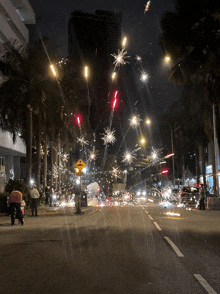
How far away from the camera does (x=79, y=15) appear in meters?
171

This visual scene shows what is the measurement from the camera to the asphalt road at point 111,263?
6766 mm

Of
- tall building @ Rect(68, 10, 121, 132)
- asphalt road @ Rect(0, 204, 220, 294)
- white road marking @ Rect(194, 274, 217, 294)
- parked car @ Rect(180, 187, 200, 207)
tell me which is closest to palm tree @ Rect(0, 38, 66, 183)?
parked car @ Rect(180, 187, 200, 207)

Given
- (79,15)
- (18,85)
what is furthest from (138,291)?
(79,15)

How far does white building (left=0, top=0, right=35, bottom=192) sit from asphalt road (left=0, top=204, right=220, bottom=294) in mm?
26021

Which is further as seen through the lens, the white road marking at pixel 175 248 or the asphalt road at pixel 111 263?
the white road marking at pixel 175 248

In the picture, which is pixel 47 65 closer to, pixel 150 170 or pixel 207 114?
pixel 207 114

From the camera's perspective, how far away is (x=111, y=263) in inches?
344

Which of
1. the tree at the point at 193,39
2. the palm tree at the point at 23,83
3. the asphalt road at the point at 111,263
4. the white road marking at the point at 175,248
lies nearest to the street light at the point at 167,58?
the tree at the point at 193,39

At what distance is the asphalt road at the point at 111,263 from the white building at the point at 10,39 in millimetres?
26021

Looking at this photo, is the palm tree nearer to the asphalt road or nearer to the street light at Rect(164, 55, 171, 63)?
the street light at Rect(164, 55, 171, 63)

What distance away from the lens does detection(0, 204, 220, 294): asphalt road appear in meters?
6.77

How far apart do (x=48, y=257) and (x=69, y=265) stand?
3.65 feet

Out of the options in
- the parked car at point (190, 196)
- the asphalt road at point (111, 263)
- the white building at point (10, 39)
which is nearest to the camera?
the asphalt road at point (111, 263)

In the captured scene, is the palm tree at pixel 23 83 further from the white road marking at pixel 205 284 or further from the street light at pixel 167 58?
the white road marking at pixel 205 284
